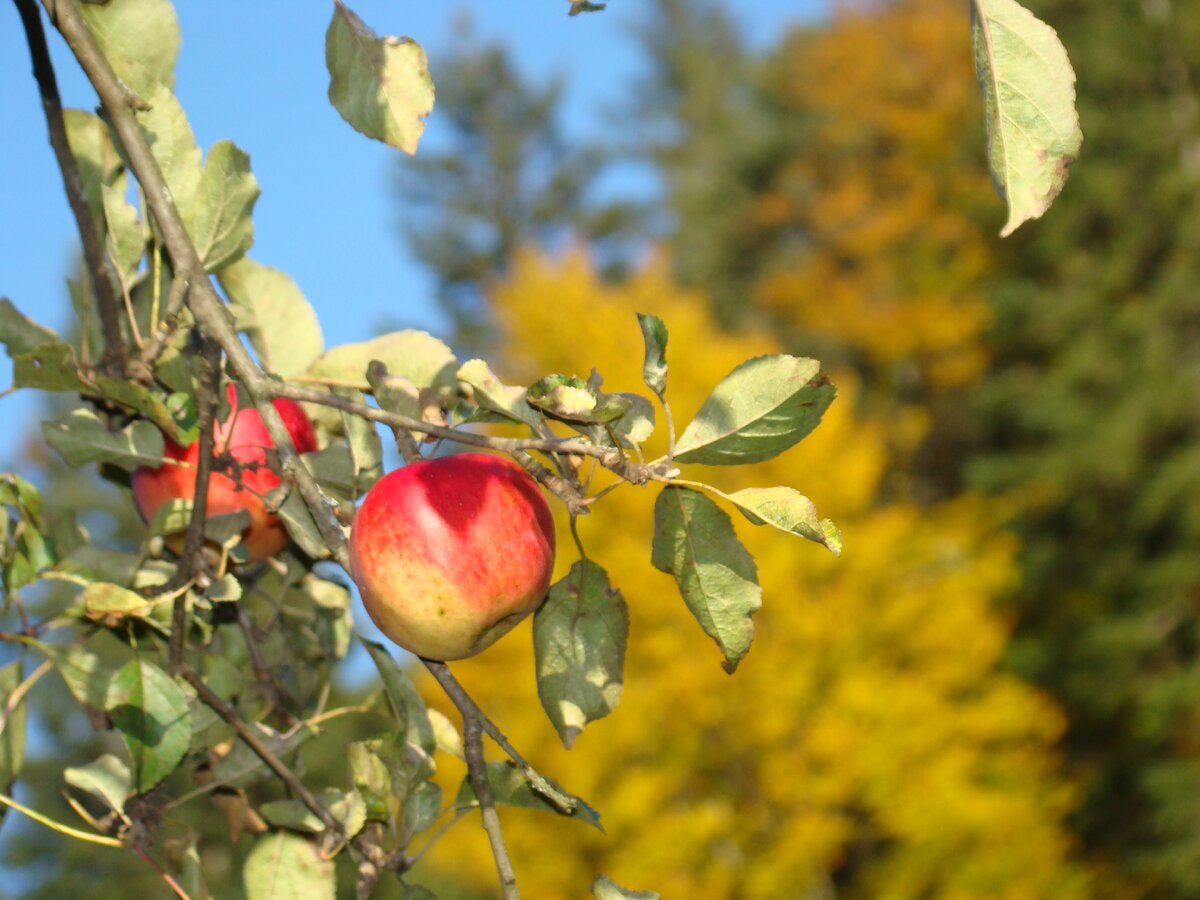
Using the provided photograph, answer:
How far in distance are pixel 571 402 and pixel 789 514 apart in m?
0.12

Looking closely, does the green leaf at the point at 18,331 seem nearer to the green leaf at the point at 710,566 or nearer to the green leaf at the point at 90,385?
the green leaf at the point at 90,385

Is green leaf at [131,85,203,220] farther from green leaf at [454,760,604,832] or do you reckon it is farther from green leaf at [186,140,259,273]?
green leaf at [454,760,604,832]

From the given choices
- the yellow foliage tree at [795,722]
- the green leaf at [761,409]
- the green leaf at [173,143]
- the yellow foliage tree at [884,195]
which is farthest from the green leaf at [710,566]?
the yellow foliage tree at [884,195]

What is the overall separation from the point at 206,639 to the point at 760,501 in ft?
1.51

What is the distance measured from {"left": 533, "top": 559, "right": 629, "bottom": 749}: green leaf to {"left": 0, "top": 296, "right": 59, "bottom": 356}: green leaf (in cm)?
42

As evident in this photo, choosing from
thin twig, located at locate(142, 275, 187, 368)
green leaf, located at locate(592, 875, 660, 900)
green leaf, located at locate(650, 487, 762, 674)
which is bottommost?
green leaf, located at locate(592, 875, 660, 900)

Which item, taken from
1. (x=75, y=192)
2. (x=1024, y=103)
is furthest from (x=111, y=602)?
(x=1024, y=103)

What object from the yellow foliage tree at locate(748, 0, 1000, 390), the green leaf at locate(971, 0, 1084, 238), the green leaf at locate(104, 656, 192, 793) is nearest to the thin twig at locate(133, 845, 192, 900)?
the green leaf at locate(104, 656, 192, 793)

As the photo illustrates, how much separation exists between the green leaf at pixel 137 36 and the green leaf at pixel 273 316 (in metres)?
0.16

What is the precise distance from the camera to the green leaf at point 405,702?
32.5 inches

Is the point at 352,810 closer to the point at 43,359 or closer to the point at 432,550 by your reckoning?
the point at 432,550

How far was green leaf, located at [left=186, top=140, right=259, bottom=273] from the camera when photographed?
→ 836mm

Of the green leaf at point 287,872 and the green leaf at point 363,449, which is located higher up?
the green leaf at point 363,449

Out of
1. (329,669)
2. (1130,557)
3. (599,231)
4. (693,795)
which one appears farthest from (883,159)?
(329,669)
